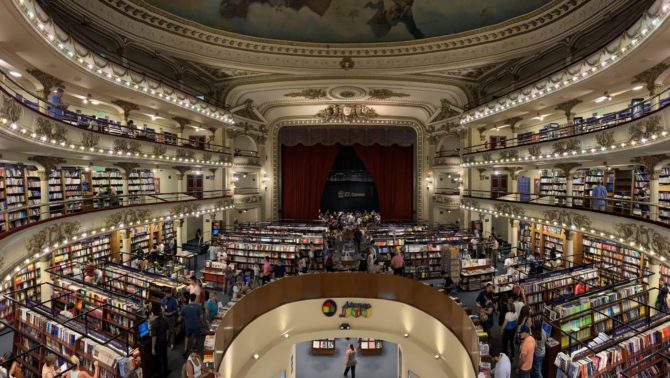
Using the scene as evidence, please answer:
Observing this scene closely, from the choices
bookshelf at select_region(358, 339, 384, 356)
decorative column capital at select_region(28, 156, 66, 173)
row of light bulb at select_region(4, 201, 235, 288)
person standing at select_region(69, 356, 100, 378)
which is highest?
decorative column capital at select_region(28, 156, 66, 173)

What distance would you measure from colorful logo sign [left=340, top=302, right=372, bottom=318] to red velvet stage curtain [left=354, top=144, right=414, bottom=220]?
33.6ft

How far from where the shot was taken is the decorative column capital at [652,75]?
774 centimetres

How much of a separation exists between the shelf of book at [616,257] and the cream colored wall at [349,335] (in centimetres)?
579

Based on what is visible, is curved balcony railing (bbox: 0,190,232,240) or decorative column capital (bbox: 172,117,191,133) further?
decorative column capital (bbox: 172,117,191,133)

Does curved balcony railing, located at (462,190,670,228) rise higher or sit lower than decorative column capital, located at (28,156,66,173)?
lower

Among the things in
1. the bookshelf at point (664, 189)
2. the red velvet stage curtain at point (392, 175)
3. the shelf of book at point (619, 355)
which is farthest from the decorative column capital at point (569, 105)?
the red velvet stage curtain at point (392, 175)

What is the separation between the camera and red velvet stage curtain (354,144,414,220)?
66.1ft

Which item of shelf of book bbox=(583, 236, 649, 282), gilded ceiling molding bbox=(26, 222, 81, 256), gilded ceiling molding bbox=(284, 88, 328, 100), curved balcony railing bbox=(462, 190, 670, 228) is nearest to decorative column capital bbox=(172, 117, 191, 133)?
gilded ceiling molding bbox=(284, 88, 328, 100)

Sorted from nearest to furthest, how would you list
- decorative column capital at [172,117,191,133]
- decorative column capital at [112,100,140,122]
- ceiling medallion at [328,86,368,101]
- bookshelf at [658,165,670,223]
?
1. bookshelf at [658,165,670,223]
2. decorative column capital at [112,100,140,122]
3. decorative column capital at [172,117,191,133]
4. ceiling medallion at [328,86,368,101]

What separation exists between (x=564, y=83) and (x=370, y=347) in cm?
1071

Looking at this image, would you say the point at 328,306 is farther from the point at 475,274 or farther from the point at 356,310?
the point at 475,274

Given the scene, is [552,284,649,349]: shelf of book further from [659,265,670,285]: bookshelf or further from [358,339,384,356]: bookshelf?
[358,339,384,356]: bookshelf

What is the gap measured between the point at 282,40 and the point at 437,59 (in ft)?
21.3

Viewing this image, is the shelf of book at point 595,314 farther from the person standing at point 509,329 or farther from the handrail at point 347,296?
the handrail at point 347,296
